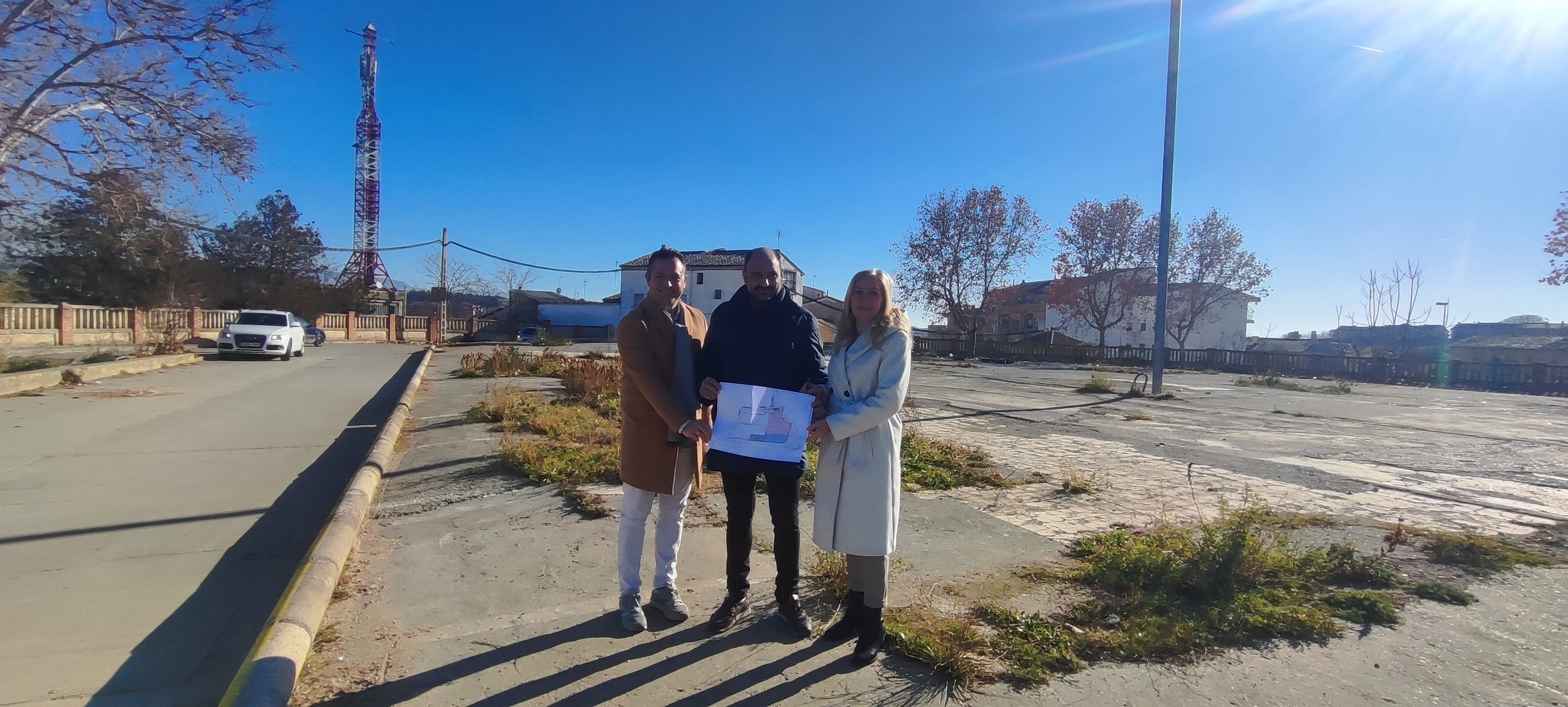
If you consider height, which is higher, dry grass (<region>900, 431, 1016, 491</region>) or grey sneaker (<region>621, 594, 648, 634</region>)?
dry grass (<region>900, 431, 1016, 491</region>)

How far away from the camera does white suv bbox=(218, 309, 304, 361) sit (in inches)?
854

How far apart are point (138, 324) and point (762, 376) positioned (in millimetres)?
37251

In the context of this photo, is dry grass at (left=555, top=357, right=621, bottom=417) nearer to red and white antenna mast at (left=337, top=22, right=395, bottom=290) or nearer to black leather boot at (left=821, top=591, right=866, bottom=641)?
black leather boot at (left=821, top=591, right=866, bottom=641)

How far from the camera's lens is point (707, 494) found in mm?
5523

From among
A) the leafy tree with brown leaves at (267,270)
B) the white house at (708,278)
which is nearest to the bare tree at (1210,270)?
the white house at (708,278)

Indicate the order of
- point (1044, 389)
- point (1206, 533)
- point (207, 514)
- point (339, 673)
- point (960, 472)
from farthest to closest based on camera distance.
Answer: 1. point (1044, 389)
2. point (960, 472)
3. point (207, 514)
4. point (1206, 533)
5. point (339, 673)

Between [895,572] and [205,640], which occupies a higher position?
[895,572]

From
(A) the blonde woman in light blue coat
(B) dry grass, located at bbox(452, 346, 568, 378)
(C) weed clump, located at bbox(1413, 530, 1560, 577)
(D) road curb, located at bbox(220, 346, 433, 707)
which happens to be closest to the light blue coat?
(A) the blonde woman in light blue coat

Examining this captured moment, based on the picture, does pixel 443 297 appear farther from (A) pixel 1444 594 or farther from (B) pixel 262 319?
(A) pixel 1444 594

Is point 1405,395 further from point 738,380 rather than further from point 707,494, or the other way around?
point 738,380

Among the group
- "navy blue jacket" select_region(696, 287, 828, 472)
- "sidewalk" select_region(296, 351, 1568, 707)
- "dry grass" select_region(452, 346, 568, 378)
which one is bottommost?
"sidewalk" select_region(296, 351, 1568, 707)

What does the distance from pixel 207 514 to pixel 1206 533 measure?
701cm

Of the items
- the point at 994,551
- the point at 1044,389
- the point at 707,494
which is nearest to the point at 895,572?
the point at 994,551

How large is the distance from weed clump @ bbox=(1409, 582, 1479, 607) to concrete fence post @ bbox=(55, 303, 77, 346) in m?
36.1
